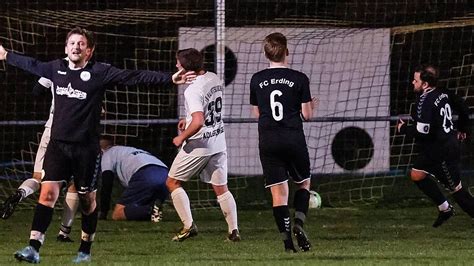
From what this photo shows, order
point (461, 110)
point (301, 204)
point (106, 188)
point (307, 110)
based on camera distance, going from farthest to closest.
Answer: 1. point (106, 188)
2. point (461, 110)
3. point (301, 204)
4. point (307, 110)

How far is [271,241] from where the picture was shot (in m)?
12.8

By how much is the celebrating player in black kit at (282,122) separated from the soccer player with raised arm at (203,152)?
3.81 ft

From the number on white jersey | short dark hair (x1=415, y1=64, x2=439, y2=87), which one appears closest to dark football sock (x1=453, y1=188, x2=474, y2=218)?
the number on white jersey

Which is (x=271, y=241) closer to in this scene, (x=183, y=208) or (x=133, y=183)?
(x=183, y=208)

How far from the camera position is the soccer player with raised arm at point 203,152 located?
1268 centimetres

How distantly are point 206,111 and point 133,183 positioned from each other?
2725mm

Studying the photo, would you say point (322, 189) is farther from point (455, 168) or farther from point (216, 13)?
point (455, 168)

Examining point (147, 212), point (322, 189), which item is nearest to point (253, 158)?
point (322, 189)

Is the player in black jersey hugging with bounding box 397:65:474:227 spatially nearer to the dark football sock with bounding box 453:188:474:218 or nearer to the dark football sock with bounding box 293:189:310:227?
the dark football sock with bounding box 453:188:474:218

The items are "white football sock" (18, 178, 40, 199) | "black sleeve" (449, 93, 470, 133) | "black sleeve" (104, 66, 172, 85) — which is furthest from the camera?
"black sleeve" (449, 93, 470, 133)

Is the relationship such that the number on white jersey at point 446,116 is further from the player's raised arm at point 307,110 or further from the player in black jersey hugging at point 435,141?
the player's raised arm at point 307,110

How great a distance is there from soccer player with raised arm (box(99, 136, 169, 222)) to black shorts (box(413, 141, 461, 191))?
9.62 feet

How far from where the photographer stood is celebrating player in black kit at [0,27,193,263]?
10586 millimetres

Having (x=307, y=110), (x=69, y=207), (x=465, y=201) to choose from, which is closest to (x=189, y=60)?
(x=307, y=110)
